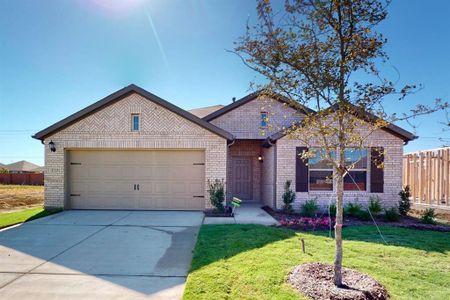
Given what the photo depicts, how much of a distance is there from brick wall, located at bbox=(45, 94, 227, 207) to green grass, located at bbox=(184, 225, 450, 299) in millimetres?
3931

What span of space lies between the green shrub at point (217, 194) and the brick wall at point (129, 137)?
28 cm

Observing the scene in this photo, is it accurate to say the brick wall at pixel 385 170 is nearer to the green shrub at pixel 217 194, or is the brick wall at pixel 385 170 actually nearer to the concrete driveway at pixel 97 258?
the green shrub at pixel 217 194

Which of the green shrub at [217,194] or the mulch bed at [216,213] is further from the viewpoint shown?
the green shrub at [217,194]

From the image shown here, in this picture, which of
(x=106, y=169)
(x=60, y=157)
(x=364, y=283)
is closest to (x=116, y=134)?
(x=106, y=169)

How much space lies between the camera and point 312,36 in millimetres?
3855

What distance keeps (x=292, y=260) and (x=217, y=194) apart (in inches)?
213

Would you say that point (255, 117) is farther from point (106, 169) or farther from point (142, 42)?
point (106, 169)

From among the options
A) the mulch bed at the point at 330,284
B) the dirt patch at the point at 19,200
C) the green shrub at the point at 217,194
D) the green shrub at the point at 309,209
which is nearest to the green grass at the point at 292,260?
the mulch bed at the point at 330,284

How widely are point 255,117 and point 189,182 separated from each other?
4601 mm

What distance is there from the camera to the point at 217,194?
9828 mm

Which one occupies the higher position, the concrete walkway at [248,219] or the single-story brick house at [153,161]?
the single-story brick house at [153,161]

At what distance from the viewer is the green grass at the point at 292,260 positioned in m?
3.58

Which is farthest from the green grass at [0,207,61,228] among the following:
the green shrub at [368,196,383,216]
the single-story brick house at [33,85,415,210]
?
the green shrub at [368,196,383,216]

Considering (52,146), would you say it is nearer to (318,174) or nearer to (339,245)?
(318,174)
